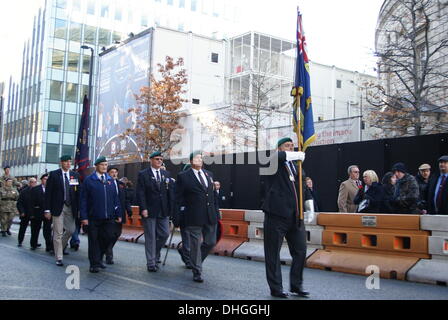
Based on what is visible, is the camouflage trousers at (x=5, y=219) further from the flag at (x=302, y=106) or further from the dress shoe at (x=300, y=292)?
the dress shoe at (x=300, y=292)

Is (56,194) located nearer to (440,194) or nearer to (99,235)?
(99,235)

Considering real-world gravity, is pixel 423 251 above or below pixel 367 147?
below

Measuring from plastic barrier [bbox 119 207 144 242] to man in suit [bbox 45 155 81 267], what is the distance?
492 centimetres

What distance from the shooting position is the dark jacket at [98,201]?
9.08 metres

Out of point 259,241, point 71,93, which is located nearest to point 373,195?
point 259,241

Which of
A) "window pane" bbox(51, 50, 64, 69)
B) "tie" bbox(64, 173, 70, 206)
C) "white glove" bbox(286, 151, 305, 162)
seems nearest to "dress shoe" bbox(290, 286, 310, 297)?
"white glove" bbox(286, 151, 305, 162)

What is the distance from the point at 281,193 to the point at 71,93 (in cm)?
5581

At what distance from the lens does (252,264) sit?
10.6 meters

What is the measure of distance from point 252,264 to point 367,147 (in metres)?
5.29

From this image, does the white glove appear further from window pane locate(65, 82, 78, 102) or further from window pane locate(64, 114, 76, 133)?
window pane locate(65, 82, 78, 102)

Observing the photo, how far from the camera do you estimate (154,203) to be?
30.9 ft

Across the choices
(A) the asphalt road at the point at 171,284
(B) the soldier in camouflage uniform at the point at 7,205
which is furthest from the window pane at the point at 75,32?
(A) the asphalt road at the point at 171,284

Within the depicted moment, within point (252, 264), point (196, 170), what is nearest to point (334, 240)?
point (252, 264)
